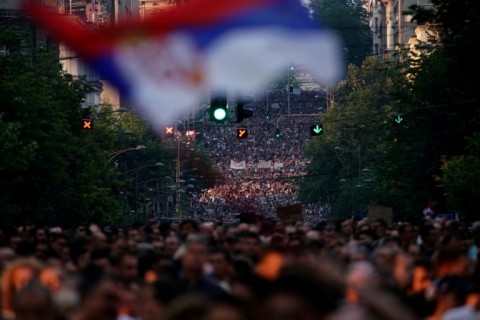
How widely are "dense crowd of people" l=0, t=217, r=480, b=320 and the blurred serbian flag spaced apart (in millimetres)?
3663

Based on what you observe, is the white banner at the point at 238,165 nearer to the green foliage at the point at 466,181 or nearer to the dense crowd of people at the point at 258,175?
the dense crowd of people at the point at 258,175

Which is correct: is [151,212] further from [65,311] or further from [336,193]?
[65,311]

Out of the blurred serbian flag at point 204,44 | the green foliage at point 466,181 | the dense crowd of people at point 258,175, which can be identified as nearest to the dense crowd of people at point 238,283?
the blurred serbian flag at point 204,44

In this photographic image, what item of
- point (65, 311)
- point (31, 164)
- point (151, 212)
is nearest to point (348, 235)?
point (65, 311)

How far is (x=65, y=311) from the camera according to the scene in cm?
1373

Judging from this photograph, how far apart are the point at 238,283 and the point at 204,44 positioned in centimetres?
2182

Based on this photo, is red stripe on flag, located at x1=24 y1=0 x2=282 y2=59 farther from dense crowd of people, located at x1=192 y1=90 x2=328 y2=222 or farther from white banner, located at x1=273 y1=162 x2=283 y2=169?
white banner, located at x1=273 y1=162 x2=283 y2=169

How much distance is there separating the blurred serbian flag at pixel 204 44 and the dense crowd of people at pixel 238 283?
3.66 m

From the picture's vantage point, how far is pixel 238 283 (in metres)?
12.1

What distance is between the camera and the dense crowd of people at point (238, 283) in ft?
28.5

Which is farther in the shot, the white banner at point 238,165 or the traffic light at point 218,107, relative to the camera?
the white banner at point 238,165

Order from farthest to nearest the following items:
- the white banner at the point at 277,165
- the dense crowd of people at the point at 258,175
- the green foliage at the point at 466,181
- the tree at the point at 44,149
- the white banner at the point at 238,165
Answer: the white banner at the point at 238,165 → the white banner at the point at 277,165 → the dense crowd of people at the point at 258,175 → the tree at the point at 44,149 → the green foliage at the point at 466,181

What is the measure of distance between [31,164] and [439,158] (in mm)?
16131

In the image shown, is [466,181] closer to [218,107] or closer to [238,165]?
[218,107]
